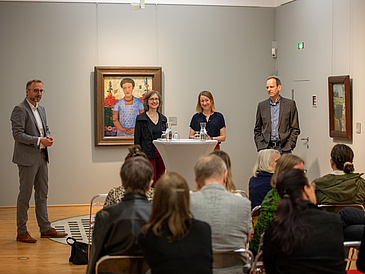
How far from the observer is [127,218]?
2180mm

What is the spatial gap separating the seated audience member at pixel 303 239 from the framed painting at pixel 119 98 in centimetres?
478

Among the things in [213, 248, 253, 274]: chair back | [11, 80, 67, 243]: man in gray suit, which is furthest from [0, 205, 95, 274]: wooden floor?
[213, 248, 253, 274]: chair back

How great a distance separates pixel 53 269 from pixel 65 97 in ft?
10.9

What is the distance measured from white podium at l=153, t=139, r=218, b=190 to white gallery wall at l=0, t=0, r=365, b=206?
1929 mm

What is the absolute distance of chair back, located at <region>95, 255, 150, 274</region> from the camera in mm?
2139

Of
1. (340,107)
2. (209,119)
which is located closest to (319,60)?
(340,107)

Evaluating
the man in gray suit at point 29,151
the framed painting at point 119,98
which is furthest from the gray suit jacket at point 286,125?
the man in gray suit at point 29,151

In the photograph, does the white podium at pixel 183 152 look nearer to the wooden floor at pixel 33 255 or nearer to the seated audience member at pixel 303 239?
the wooden floor at pixel 33 255

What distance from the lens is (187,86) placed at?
6.73m

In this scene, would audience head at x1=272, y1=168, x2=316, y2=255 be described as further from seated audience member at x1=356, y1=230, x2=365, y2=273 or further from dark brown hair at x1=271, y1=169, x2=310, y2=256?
seated audience member at x1=356, y1=230, x2=365, y2=273

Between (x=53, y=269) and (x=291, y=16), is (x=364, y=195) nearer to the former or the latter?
(x=53, y=269)

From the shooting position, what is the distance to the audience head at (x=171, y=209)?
1.87 meters

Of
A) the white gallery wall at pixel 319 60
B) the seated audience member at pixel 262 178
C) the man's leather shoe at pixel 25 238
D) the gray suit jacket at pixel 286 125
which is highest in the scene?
the white gallery wall at pixel 319 60

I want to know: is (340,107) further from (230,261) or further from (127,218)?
(127,218)
